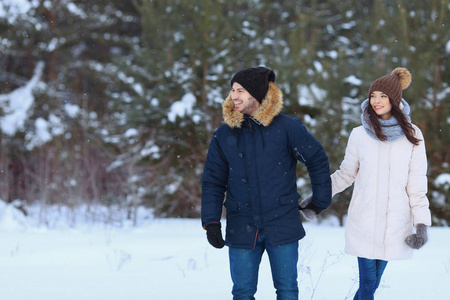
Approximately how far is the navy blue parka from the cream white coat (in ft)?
1.10

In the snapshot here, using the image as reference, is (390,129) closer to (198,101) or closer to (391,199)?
(391,199)

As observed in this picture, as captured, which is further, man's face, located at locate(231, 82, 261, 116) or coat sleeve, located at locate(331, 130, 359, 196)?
coat sleeve, located at locate(331, 130, 359, 196)

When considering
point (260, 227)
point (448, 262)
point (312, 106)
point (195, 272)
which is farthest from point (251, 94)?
point (312, 106)

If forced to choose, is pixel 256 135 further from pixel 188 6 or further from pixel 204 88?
pixel 188 6

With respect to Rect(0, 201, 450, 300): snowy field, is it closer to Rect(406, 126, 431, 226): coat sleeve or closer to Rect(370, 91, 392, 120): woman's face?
Rect(406, 126, 431, 226): coat sleeve

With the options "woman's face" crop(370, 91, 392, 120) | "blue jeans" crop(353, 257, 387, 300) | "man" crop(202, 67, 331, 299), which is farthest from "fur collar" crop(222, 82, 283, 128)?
"blue jeans" crop(353, 257, 387, 300)

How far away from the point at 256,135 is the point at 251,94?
0.23 meters

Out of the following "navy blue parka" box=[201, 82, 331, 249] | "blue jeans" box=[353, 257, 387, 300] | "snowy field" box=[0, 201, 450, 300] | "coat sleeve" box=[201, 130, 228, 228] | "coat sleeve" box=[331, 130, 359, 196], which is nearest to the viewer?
"navy blue parka" box=[201, 82, 331, 249]

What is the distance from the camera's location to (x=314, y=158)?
2.46 metres

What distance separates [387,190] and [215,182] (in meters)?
0.99

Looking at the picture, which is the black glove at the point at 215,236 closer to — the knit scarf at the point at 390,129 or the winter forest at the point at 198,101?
the knit scarf at the point at 390,129

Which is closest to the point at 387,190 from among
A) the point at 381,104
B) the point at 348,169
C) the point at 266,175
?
the point at 348,169

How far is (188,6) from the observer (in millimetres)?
9789

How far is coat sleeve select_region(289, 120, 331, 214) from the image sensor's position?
2455 millimetres
